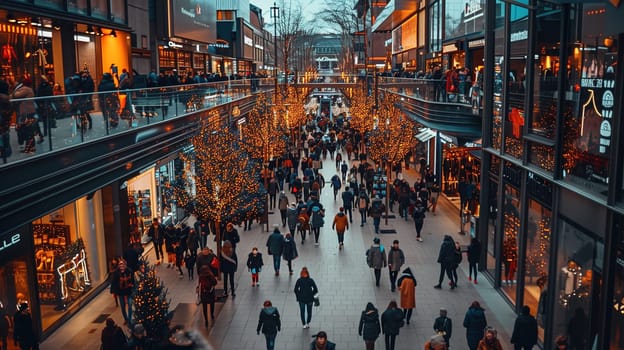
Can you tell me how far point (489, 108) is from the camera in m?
18.4

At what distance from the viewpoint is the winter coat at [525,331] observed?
37.7 feet

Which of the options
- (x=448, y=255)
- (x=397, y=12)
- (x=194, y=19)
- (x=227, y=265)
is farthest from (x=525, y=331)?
(x=397, y=12)

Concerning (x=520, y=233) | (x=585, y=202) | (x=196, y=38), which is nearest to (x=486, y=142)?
(x=520, y=233)

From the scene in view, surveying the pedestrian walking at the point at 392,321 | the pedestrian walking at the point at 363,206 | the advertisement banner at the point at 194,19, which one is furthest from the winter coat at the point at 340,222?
the advertisement banner at the point at 194,19

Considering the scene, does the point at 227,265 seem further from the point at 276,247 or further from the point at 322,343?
the point at 322,343

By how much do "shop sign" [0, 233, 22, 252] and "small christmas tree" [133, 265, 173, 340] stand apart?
2837 millimetres

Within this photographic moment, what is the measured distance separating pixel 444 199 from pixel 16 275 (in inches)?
859

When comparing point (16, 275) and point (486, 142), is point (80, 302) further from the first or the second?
point (486, 142)

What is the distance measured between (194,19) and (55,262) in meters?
28.3

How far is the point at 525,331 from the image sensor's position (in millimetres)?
11523

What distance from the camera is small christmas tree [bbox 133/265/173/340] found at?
11977 millimetres

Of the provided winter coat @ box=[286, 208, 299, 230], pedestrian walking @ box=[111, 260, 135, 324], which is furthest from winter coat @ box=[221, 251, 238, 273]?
winter coat @ box=[286, 208, 299, 230]

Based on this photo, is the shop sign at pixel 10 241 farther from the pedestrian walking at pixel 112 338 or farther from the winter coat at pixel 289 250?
the winter coat at pixel 289 250

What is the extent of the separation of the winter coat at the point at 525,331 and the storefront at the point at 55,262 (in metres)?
9.16
